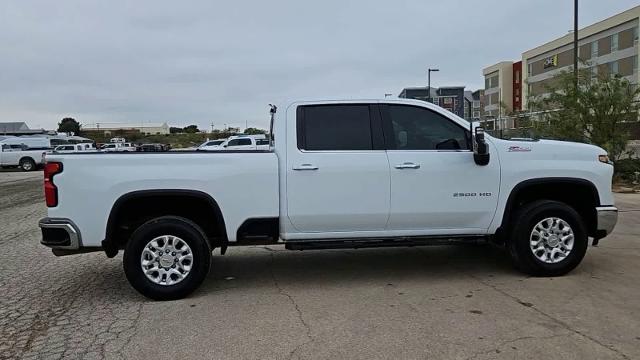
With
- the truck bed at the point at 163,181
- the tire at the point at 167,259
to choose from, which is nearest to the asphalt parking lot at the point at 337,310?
the tire at the point at 167,259

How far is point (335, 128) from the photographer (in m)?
6.03

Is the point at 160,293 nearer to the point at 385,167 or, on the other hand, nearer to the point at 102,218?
the point at 102,218

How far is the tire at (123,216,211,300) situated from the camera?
554 centimetres

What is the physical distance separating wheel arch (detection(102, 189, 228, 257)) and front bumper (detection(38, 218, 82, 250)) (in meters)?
0.28

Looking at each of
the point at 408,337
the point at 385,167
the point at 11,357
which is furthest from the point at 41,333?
the point at 385,167

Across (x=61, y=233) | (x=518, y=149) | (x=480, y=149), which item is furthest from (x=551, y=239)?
(x=61, y=233)

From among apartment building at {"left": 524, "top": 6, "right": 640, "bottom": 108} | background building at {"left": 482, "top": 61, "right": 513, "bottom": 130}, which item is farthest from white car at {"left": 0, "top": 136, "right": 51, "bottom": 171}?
background building at {"left": 482, "top": 61, "right": 513, "bottom": 130}

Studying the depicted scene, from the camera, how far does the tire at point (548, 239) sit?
6.14m

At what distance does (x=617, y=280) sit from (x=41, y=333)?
566 centimetres

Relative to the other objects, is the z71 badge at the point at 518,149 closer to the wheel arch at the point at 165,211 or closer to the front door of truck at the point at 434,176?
the front door of truck at the point at 434,176

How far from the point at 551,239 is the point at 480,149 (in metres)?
1.32

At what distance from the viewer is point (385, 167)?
5883 mm

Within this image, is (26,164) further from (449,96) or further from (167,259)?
(167,259)

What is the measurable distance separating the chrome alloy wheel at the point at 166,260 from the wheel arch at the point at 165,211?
0.41 m
